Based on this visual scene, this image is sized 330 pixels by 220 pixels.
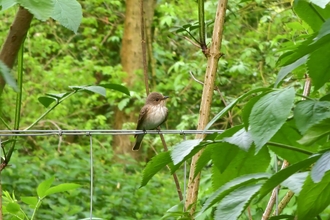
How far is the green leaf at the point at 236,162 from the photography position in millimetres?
709

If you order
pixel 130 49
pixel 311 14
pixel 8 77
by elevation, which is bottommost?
pixel 8 77

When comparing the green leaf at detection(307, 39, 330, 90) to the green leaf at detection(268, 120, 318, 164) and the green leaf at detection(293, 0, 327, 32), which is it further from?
the green leaf at detection(293, 0, 327, 32)

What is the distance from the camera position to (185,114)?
7527 mm

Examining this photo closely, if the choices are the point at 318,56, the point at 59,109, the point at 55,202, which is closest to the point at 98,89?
the point at 318,56

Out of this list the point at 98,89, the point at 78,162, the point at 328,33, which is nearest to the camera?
the point at 328,33

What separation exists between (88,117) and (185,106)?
6.00ft

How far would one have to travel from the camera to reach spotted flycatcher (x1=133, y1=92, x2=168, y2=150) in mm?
3551

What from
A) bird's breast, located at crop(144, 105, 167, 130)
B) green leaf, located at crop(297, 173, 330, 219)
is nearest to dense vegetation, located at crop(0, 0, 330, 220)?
green leaf, located at crop(297, 173, 330, 219)

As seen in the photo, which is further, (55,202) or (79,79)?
(79,79)

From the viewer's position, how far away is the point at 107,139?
8461mm

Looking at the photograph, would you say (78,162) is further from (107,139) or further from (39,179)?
(107,139)

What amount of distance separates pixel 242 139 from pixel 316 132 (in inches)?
3.9

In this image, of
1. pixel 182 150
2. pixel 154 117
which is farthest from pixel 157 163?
pixel 154 117

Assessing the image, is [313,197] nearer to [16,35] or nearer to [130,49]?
[16,35]
